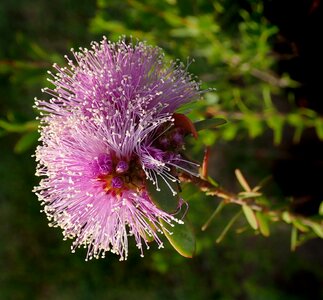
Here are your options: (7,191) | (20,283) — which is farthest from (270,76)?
(20,283)

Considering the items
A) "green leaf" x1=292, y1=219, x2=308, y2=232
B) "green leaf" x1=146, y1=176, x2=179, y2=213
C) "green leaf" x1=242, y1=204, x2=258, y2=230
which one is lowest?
"green leaf" x1=292, y1=219, x2=308, y2=232

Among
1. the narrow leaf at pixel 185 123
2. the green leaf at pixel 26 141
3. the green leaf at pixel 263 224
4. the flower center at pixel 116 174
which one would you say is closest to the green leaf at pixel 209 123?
the narrow leaf at pixel 185 123

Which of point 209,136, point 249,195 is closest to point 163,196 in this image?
point 249,195

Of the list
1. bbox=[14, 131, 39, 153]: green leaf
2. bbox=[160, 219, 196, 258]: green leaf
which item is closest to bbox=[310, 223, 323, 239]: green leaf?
bbox=[160, 219, 196, 258]: green leaf

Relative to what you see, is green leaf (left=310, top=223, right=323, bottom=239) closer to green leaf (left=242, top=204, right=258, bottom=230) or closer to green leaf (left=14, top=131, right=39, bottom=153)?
green leaf (left=242, top=204, right=258, bottom=230)

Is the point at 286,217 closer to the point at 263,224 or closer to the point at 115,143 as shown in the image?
Answer: the point at 263,224

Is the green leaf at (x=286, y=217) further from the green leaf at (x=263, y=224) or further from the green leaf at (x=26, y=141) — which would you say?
the green leaf at (x=26, y=141)
